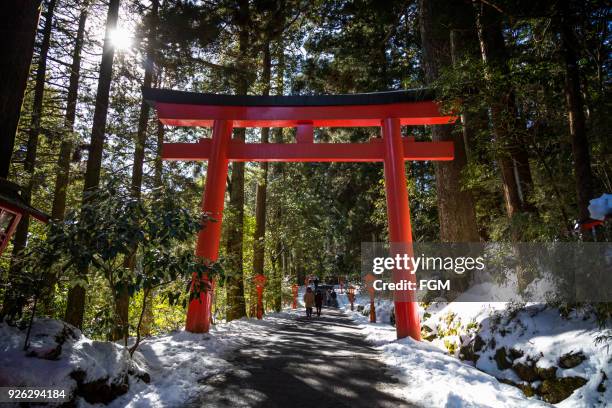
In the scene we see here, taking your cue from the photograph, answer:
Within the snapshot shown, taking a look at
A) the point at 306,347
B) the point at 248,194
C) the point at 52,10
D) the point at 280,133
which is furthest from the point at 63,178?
the point at 248,194

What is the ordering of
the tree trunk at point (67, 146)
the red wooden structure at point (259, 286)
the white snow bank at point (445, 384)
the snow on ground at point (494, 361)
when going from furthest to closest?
the red wooden structure at point (259, 286) < the tree trunk at point (67, 146) < the white snow bank at point (445, 384) < the snow on ground at point (494, 361)

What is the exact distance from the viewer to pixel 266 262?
775 inches

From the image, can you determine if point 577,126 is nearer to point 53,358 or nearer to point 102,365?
point 102,365

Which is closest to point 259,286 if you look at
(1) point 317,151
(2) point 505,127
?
(1) point 317,151

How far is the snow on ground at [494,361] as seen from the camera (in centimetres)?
336

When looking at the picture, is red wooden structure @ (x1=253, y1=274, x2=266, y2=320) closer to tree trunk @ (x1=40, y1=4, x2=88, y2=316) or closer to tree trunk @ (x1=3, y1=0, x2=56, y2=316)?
tree trunk @ (x1=40, y1=4, x2=88, y2=316)

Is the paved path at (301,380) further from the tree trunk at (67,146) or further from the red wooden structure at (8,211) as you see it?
the tree trunk at (67,146)

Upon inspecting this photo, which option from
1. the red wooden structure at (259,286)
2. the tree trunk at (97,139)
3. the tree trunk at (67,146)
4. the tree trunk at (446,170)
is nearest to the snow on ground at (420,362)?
the tree trunk at (446,170)

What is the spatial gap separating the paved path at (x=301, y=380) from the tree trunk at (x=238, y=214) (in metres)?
4.86

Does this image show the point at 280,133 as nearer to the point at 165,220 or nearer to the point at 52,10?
the point at 52,10

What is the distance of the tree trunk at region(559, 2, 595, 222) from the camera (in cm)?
391

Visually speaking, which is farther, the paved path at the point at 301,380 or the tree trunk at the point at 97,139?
the tree trunk at the point at 97,139

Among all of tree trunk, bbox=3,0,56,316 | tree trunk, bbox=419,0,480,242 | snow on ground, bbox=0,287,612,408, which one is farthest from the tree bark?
tree trunk, bbox=419,0,480,242

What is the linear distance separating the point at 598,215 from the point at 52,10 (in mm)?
13035
